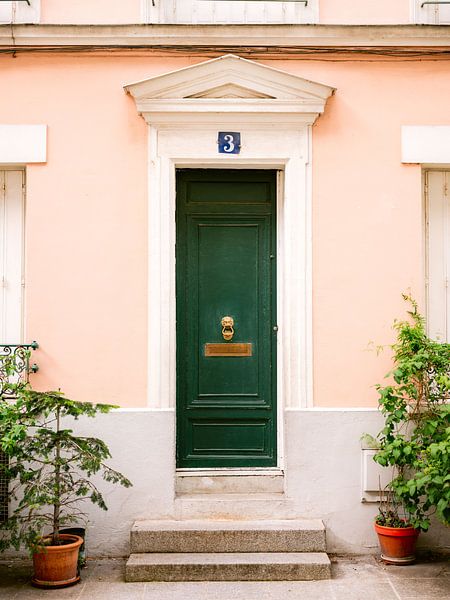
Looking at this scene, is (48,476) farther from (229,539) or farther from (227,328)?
(227,328)

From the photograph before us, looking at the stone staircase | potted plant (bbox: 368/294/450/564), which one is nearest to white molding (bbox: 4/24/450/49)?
potted plant (bbox: 368/294/450/564)

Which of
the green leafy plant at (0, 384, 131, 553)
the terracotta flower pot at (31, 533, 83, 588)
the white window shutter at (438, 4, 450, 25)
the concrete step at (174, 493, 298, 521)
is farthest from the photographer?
the white window shutter at (438, 4, 450, 25)

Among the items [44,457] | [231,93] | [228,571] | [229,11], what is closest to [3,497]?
[44,457]

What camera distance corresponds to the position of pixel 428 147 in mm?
6570

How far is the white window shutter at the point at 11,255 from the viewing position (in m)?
6.73

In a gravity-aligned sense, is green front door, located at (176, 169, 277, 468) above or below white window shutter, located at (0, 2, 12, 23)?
below

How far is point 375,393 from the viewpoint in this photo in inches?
257

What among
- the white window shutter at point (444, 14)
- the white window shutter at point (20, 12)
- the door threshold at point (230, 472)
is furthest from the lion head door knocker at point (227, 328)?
the white window shutter at point (444, 14)

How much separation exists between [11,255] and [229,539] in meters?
3.04

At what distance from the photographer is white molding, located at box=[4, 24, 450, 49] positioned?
6484mm

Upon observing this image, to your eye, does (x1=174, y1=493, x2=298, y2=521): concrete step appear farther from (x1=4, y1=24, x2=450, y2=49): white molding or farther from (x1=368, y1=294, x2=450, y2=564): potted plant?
(x1=4, y1=24, x2=450, y2=49): white molding

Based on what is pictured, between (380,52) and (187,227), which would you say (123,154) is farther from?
(380,52)

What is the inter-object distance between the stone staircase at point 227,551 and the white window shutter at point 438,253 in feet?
6.61

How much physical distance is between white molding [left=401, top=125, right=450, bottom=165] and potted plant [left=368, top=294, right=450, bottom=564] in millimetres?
1179
